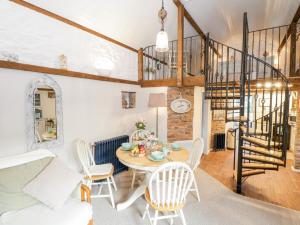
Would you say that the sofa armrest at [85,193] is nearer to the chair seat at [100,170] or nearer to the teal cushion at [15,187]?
the teal cushion at [15,187]

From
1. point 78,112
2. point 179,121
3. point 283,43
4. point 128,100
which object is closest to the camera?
point 78,112

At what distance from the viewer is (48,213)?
1.71 metres

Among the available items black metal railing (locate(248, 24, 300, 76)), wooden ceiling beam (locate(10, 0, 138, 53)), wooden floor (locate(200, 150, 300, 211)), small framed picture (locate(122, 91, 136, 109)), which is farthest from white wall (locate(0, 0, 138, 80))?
wooden floor (locate(200, 150, 300, 211))

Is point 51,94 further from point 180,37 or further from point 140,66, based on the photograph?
point 180,37

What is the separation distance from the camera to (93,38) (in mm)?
3154

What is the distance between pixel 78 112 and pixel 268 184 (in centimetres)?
369

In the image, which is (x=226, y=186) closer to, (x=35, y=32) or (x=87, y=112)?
A: (x=87, y=112)

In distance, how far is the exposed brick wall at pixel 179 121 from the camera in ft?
15.1

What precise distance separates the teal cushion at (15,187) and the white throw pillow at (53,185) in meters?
0.06

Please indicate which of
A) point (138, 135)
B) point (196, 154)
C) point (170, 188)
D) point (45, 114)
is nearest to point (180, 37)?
point (138, 135)

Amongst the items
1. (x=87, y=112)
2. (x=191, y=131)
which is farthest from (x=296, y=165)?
(x=87, y=112)

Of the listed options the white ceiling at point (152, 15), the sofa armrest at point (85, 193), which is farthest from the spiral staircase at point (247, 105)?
the sofa armrest at point (85, 193)

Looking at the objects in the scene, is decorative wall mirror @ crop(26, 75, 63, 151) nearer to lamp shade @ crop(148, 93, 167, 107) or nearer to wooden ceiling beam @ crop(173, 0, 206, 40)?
lamp shade @ crop(148, 93, 167, 107)

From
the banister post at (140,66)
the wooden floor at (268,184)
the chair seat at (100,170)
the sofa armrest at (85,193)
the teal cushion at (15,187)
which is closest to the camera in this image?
the teal cushion at (15,187)
